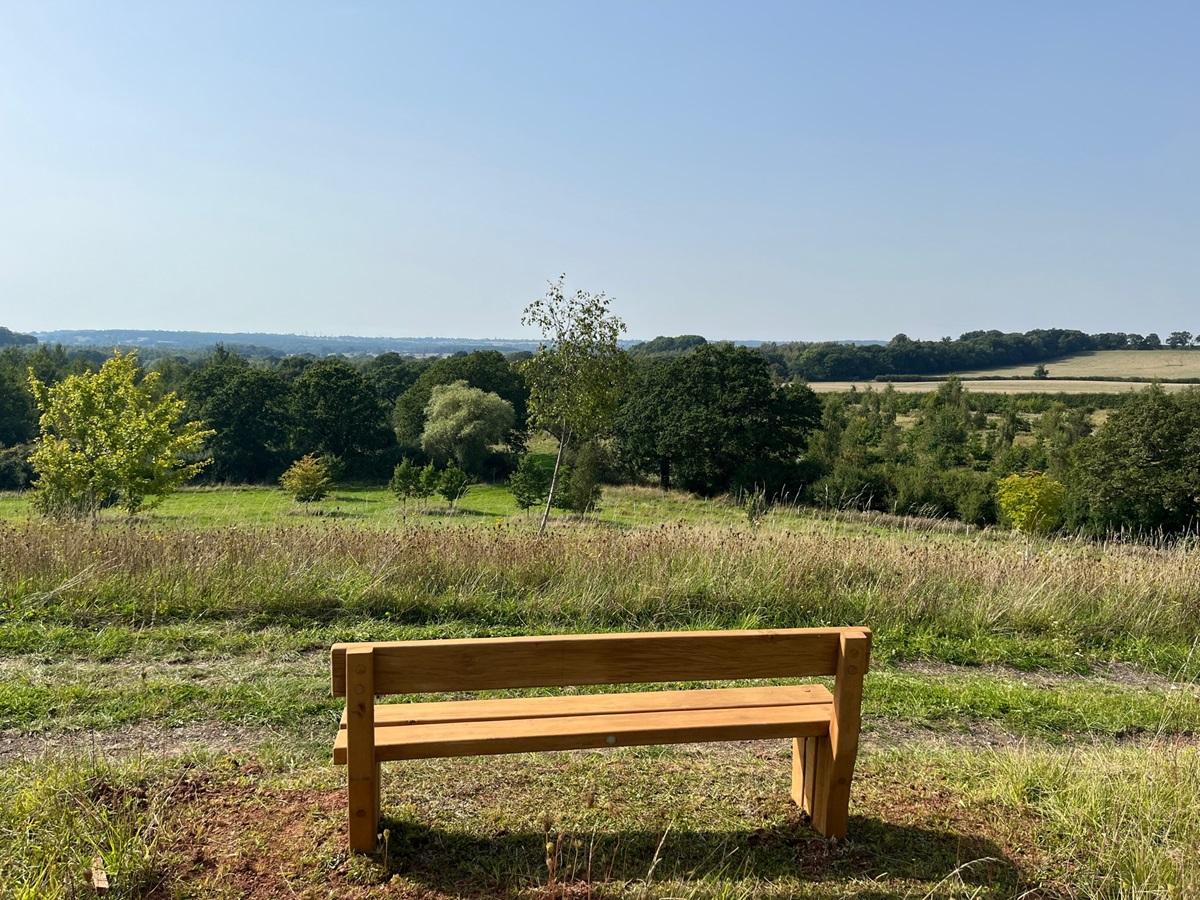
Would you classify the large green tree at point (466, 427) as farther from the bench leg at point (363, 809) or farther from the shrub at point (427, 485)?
the bench leg at point (363, 809)

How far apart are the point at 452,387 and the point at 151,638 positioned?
162 ft

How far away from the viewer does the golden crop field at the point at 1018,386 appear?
7906cm

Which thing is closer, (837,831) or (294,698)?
→ (837,831)

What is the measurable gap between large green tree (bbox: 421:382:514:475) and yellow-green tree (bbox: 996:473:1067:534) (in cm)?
2964

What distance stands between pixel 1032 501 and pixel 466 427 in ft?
105

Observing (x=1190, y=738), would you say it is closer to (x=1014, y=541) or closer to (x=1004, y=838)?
(x=1004, y=838)

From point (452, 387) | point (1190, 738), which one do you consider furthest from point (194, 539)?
point (452, 387)

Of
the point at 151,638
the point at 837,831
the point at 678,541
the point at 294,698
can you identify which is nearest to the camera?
the point at 837,831

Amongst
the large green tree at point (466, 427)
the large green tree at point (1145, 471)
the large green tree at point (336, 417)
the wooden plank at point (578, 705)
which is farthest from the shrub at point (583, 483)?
the wooden plank at point (578, 705)

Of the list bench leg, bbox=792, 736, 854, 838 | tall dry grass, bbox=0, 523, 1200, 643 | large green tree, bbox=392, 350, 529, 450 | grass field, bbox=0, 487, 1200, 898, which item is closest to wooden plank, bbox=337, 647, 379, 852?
grass field, bbox=0, 487, 1200, 898

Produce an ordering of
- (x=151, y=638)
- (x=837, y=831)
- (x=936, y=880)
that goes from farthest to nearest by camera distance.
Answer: (x=151, y=638)
(x=837, y=831)
(x=936, y=880)

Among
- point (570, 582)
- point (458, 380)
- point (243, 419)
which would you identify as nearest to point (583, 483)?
point (458, 380)

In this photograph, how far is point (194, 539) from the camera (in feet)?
27.2

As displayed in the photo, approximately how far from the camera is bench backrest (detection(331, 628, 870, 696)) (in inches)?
127
